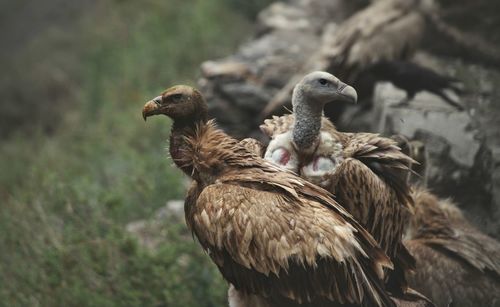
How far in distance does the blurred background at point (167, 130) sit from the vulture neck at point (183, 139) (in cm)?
215

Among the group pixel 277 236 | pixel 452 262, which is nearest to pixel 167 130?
pixel 452 262

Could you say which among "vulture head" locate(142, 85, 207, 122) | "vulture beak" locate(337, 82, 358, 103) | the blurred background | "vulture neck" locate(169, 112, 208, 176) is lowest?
"vulture beak" locate(337, 82, 358, 103)

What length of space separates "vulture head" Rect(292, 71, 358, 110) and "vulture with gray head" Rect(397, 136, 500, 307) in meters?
1.24

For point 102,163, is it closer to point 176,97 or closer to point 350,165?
point 176,97

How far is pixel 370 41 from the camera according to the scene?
8.14 meters

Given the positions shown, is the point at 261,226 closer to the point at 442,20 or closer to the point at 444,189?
the point at 444,189

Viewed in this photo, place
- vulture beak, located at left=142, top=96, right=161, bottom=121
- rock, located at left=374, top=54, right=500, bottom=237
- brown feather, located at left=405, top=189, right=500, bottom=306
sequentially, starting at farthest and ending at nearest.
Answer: rock, located at left=374, top=54, right=500, bottom=237
brown feather, located at left=405, top=189, right=500, bottom=306
vulture beak, located at left=142, top=96, right=161, bottom=121

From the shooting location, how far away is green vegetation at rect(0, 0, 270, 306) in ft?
20.9

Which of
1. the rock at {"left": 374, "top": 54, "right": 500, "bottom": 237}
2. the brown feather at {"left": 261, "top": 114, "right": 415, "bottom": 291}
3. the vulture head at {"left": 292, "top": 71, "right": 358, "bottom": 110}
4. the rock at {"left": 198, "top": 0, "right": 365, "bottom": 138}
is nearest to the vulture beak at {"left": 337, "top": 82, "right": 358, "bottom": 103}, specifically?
the vulture head at {"left": 292, "top": 71, "right": 358, "bottom": 110}

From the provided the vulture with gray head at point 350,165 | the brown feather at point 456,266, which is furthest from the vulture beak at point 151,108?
the brown feather at point 456,266

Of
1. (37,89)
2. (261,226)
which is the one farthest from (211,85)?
(37,89)

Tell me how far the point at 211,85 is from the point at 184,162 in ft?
15.6

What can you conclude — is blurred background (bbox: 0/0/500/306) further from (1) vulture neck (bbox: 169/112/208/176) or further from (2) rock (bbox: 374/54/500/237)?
(1) vulture neck (bbox: 169/112/208/176)

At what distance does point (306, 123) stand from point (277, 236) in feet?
2.85
